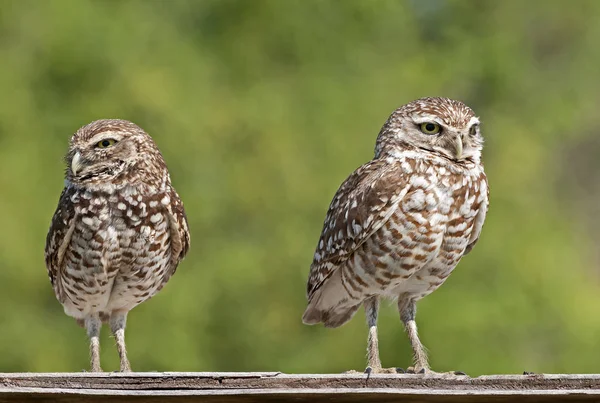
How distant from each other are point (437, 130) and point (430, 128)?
0.04 metres

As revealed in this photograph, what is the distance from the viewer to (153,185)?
5.36 metres

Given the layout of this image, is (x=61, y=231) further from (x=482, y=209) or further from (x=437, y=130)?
(x=482, y=209)

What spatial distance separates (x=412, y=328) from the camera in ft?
18.0

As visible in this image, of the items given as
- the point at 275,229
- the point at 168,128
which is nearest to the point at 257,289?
the point at 275,229

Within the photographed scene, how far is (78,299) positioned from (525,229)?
601 centimetres

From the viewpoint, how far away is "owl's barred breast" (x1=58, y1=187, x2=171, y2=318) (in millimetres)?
5332

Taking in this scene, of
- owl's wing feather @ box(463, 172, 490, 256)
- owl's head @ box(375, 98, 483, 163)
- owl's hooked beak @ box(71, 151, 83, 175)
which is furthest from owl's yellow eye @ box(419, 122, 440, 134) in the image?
owl's hooked beak @ box(71, 151, 83, 175)

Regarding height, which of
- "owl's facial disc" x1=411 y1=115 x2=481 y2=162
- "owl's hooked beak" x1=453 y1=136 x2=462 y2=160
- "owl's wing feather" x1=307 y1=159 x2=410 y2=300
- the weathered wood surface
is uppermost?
"owl's facial disc" x1=411 y1=115 x2=481 y2=162

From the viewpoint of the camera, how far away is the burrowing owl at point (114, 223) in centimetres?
514

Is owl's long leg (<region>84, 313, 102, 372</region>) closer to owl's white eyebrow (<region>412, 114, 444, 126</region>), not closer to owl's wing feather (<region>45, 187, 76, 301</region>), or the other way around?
owl's wing feather (<region>45, 187, 76, 301</region>)

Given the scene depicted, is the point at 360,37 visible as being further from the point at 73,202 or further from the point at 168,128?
the point at 73,202

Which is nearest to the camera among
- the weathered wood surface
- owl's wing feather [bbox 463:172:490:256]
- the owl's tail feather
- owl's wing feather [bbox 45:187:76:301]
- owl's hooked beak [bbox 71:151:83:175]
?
the weathered wood surface

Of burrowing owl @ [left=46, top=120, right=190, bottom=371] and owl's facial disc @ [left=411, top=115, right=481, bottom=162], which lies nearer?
owl's facial disc @ [left=411, top=115, right=481, bottom=162]

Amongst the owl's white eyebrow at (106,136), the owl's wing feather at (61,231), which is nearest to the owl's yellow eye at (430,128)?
the owl's white eyebrow at (106,136)
